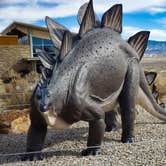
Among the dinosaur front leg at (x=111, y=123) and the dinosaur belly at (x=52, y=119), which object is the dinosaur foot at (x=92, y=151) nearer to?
the dinosaur belly at (x=52, y=119)

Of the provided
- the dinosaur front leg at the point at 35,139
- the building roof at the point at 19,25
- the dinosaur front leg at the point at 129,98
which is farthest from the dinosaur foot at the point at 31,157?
the building roof at the point at 19,25

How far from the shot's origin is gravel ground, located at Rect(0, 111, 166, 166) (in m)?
4.48

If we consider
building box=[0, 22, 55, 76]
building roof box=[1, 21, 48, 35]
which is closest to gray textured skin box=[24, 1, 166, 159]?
building box=[0, 22, 55, 76]

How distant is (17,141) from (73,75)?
2030 mm

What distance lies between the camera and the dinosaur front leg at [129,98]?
5234 mm

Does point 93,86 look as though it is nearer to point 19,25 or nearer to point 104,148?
point 104,148

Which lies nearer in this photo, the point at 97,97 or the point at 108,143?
the point at 97,97

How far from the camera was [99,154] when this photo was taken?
4.77 meters

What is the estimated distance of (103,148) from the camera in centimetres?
506

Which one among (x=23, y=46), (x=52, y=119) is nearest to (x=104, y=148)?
(x=52, y=119)

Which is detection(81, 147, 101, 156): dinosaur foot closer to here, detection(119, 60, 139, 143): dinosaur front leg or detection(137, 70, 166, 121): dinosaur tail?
detection(119, 60, 139, 143): dinosaur front leg

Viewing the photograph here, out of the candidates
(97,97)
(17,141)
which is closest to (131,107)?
(97,97)

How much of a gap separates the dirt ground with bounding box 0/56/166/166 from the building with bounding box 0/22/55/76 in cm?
1037

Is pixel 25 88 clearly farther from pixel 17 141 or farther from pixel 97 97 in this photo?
pixel 97 97
